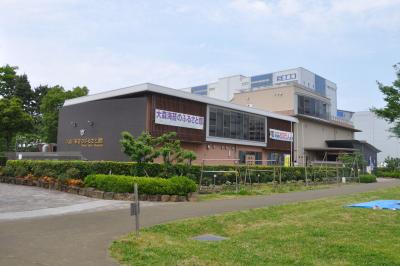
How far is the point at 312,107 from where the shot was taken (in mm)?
48562

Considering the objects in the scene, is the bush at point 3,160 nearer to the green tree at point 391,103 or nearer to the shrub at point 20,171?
the shrub at point 20,171

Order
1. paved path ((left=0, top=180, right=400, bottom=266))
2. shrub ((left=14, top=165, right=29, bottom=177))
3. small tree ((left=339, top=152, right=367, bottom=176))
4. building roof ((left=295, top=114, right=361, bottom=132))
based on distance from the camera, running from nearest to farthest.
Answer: paved path ((left=0, top=180, right=400, bottom=266))
shrub ((left=14, top=165, right=29, bottom=177))
small tree ((left=339, top=152, right=367, bottom=176))
building roof ((left=295, top=114, right=361, bottom=132))

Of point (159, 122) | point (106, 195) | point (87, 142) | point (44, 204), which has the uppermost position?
point (159, 122)

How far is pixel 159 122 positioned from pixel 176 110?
6.18 ft

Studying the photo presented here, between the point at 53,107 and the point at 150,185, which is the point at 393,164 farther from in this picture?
the point at 150,185

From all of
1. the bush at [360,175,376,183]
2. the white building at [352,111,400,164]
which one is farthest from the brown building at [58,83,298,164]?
the white building at [352,111,400,164]

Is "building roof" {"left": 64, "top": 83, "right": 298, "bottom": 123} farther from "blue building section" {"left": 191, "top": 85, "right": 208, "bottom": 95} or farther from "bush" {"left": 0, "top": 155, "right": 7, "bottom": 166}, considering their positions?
"blue building section" {"left": 191, "top": 85, "right": 208, "bottom": 95}

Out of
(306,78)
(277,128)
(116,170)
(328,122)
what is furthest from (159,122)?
(306,78)

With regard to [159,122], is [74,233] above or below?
below

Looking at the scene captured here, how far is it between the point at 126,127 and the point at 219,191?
9598mm

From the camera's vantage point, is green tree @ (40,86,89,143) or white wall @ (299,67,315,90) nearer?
green tree @ (40,86,89,143)

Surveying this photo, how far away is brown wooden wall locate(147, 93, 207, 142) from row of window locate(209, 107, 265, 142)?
136cm

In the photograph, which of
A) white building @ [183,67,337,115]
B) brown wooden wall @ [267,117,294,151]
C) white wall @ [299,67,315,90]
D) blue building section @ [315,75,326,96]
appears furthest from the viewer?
blue building section @ [315,75,326,96]

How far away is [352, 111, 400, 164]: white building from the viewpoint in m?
69.1
